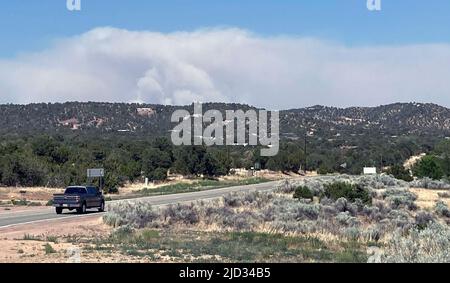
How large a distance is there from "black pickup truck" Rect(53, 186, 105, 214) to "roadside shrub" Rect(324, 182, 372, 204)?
13.8m

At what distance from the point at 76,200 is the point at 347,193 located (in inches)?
603

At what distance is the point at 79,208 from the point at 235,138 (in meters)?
85.4

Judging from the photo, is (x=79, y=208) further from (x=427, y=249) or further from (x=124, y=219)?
(x=427, y=249)

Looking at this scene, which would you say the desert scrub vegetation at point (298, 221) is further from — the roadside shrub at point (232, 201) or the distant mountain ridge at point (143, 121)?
the distant mountain ridge at point (143, 121)

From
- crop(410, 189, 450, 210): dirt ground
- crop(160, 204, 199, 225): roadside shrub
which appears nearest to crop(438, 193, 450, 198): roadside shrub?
crop(410, 189, 450, 210): dirt ground

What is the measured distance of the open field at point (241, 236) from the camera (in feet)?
56.1

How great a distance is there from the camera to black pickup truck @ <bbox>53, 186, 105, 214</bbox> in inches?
1395

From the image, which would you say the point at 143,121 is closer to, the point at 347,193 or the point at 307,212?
the point at 347,193

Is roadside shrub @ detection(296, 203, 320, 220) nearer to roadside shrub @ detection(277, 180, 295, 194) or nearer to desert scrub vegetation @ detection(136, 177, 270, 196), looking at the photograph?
roadside shrub @ detection(277, 180, 295, 194)

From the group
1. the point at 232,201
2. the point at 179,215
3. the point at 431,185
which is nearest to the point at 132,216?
the point at 179,215

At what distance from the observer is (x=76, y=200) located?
116ft

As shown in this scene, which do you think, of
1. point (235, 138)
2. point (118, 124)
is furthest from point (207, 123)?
point (118, 124)

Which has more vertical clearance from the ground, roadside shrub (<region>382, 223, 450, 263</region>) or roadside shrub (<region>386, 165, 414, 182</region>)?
roadside shrub (<region>382, 223, 450, 263</region>)

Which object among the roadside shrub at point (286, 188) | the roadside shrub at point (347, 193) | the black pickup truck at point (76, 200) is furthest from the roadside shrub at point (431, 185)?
the black pickup truck at point (76, 200)
